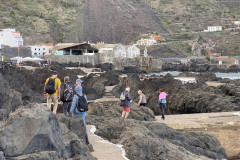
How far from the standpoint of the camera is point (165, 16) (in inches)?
5886

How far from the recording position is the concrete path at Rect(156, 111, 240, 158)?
15.2 m

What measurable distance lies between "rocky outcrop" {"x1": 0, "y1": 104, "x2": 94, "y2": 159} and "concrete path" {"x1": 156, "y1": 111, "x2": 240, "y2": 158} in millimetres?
8162

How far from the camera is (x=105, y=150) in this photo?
9867 mm

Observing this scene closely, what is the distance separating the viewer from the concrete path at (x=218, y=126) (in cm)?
1523

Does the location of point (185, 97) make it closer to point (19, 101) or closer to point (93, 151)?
point (19, 101)

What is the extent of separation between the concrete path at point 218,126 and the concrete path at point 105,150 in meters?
5.24

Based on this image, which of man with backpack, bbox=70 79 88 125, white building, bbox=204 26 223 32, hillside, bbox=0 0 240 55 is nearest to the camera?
man with backpack, bbox=70 79 88 125

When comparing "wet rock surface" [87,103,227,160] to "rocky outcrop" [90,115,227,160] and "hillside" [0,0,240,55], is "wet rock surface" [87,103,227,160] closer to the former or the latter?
"rocky outcrop" [90,115,227,160]

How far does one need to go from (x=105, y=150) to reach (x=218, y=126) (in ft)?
24.8

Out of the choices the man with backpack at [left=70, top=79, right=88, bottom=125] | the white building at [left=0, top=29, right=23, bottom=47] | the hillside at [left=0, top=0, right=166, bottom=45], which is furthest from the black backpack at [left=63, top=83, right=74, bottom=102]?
the hillside at [left=0, top=0, right=166, bottom=45]

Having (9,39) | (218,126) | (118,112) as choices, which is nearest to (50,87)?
(118,112)

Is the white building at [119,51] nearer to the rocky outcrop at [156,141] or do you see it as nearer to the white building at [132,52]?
the white building at [132,52]

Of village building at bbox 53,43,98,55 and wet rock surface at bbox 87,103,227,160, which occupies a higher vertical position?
village building at bbox 53,43,98,55

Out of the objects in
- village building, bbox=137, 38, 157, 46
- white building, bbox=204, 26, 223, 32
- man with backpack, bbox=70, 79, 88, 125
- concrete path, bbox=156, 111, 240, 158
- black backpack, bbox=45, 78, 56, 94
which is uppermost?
white building, bbox=204, 26, 223, 32
